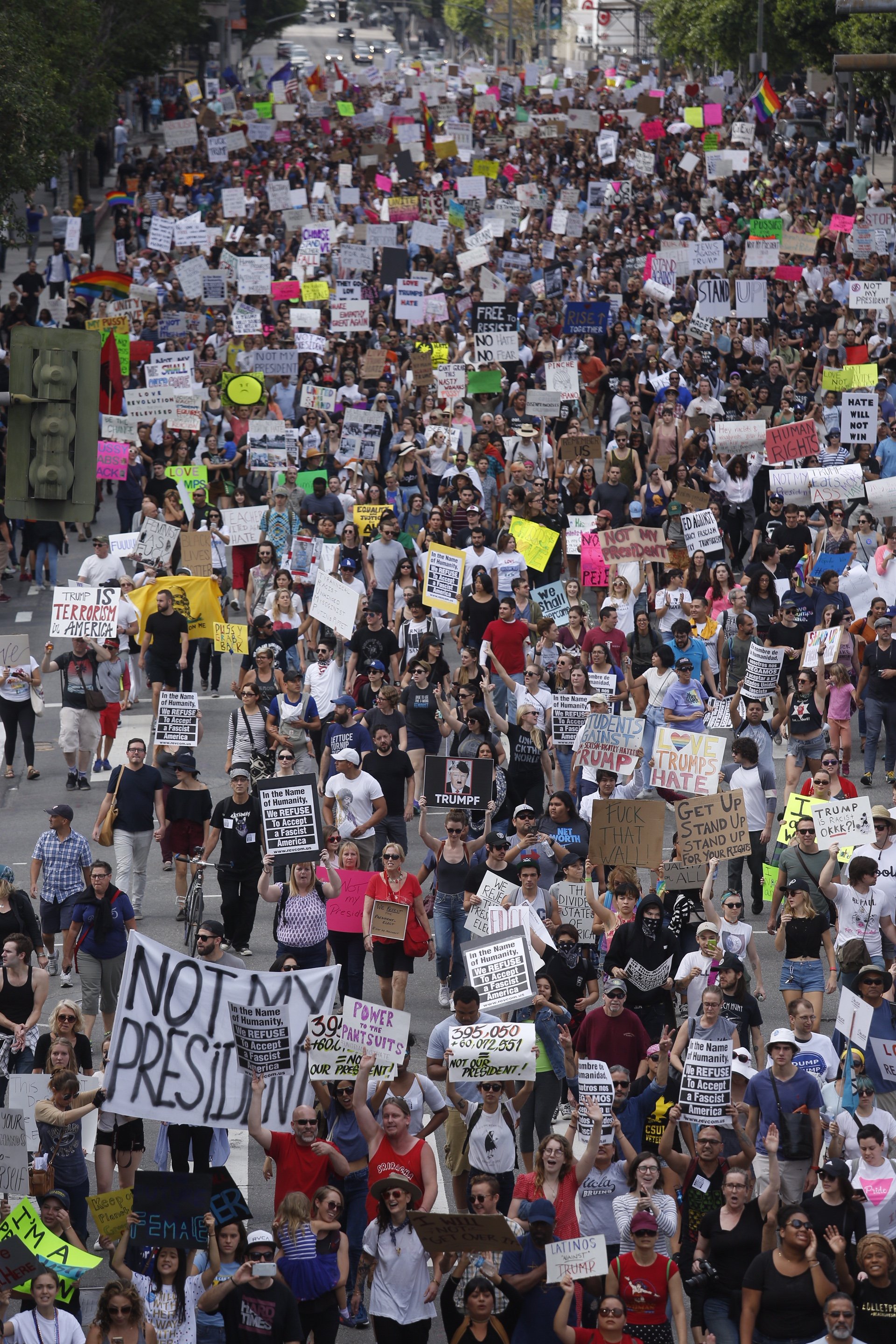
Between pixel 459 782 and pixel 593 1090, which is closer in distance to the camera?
pixel 593 1090

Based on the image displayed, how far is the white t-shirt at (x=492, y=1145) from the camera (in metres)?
9.66

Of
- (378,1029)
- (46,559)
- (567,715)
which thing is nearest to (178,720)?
(567,715)

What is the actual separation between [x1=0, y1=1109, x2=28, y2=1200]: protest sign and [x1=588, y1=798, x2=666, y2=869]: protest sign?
4.65 metres

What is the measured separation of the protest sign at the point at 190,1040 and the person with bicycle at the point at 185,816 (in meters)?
3.94

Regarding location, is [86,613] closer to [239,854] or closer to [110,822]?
[110,822]

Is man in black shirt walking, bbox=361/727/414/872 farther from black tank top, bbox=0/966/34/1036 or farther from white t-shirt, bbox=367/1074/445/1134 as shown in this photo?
white t-shirt, bbox=367/1074/445/1134

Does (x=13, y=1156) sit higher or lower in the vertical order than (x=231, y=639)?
higher

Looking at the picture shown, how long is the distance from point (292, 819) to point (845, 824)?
3400 millimetres

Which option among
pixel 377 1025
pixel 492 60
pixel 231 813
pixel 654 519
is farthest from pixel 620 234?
pixel 492 60

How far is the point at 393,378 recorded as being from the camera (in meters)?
27.2

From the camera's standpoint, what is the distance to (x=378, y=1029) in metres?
9.83

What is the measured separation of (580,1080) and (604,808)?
3.34m

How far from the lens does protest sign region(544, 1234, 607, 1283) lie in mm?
8633

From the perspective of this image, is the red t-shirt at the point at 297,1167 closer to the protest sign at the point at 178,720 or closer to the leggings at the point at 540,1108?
the leggings at the point at 540,1108
